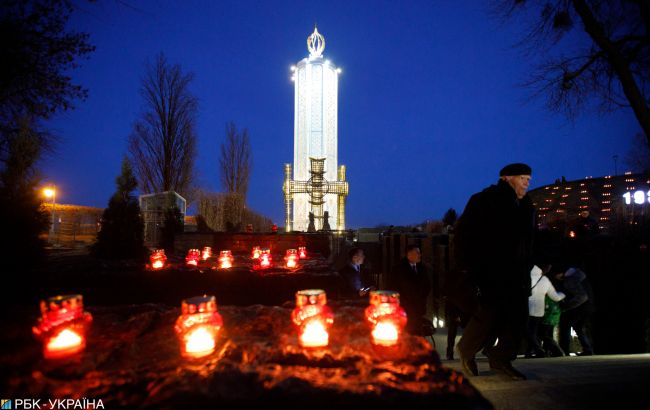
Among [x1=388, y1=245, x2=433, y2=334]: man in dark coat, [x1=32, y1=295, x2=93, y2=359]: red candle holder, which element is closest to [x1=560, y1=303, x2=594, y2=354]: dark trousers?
[x1=388, y1=245, x2=433, y2=334]: man in dark coat

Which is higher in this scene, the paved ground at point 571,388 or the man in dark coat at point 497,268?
the man in dark coat at point 497,268

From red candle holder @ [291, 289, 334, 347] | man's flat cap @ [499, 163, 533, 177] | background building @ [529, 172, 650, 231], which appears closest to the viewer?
red candle holder @ [291, 289, 334, 347]

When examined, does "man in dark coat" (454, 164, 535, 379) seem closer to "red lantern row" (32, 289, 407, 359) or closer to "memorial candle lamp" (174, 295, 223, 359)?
"red lantern row" (32, 289, 407, 359)

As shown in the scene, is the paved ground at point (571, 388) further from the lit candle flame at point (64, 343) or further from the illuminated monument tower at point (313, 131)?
the illuminated monument tower at point (313, 131)

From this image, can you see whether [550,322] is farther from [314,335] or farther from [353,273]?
[314,335]

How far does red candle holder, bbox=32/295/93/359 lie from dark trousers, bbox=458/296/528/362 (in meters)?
2.57

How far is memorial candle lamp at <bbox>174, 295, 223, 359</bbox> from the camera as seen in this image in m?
1.64

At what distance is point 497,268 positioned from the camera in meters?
2.59

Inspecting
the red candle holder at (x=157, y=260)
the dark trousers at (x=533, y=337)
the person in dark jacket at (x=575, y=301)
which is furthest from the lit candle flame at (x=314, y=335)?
the person in dark jacket at (x=575, y=301)

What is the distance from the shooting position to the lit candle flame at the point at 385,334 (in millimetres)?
1720

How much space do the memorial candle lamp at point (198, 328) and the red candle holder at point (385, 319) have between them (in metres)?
0.82

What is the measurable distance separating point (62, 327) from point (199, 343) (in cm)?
62

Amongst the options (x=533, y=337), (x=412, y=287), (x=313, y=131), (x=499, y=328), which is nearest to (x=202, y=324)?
(x=499, y=328)

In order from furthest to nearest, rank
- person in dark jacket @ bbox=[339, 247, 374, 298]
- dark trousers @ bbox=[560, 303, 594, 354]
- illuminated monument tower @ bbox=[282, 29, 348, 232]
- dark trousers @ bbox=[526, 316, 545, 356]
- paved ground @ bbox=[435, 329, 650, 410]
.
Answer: illuminated monument tower @ bbox=[282, 29, 348, 232] → dark trousers @ bbox=[560, 303, 594, 354] → dark trousers @ bbox=[526, 316, 545, 356] → person in dark jacket @ bbox=[339, 247, 374, 298] → paved ground @ bbox=[435, 329, 650, 410]
